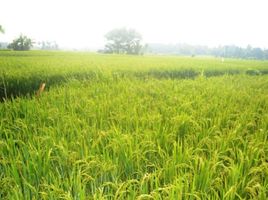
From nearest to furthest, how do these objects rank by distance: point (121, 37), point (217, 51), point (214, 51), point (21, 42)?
point (21, 42) → point (121, 37) → point (217, 51) → point (214, 51)

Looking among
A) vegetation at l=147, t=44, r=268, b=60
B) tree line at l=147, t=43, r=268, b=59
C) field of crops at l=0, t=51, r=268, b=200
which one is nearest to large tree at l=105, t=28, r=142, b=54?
tree line at l=147, t=43, r=268, b=59

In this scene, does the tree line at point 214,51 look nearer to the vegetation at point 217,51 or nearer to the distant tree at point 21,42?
the vegetation at point 217,51

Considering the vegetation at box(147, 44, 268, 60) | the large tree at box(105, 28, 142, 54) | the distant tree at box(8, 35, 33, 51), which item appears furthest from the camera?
the vegetation at box(147, 44, 268, 60)

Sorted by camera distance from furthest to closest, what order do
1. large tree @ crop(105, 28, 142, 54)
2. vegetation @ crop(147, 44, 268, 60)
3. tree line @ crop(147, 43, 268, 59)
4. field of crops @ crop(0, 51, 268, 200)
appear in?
tree line @ crop(147, 43, 268, 59), vegetation @ crop(147, 44, 268, 60), large tree @ crop(105, 28, 142, 54), field of crops @ crop(0, 51, 268, 200)

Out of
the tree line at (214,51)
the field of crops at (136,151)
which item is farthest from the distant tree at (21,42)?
the field of crops at (136,151)

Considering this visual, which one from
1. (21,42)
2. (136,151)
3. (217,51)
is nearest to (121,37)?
(21,42)

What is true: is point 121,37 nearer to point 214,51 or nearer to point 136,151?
point 214,51

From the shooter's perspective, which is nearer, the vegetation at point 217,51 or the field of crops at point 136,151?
the field of crops at point 136,151

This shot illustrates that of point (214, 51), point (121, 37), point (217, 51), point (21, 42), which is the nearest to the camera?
point (21, 42)

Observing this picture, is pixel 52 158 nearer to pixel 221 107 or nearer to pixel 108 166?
pixel 108 166

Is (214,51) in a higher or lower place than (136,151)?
higher

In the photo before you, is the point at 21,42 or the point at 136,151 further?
the point at 21,42

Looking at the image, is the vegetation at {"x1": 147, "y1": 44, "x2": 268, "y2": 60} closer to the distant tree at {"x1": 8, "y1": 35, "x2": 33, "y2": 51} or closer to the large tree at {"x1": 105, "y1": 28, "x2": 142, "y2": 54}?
the large tree at {"x1": 105, "y1": 28, "x2": 142, "y2": 54}

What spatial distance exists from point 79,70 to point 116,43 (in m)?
59.4
